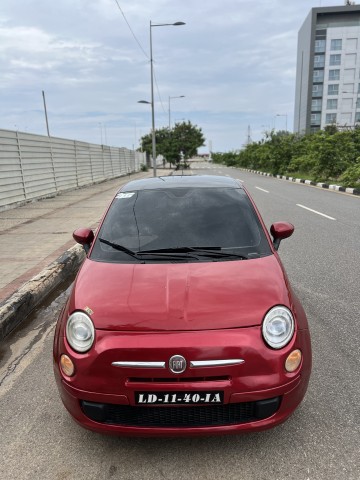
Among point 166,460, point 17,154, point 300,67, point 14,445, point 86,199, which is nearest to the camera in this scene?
point 166,460

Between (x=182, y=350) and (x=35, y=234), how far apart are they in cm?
691

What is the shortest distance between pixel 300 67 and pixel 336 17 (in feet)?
33.0

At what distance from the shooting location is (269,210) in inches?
456

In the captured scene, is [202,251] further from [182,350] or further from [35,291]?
[35,291]

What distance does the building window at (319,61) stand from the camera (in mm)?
72688

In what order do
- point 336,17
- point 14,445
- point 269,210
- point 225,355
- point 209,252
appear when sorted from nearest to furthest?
point 225,355, point 14,445, point 209,252, point 269,210, point 336,17

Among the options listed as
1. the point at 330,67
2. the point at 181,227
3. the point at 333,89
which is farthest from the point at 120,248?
the point at 330,67

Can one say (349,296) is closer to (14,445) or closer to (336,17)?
(14,445)

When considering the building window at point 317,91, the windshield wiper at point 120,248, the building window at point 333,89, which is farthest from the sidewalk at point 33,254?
the building window at point 333,89

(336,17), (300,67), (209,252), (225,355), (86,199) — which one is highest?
A: (336,17)

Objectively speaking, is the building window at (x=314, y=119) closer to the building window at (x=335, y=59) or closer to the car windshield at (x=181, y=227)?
the building window at (x=335, y=59)

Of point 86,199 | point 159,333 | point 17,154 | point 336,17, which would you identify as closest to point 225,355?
point 159,333

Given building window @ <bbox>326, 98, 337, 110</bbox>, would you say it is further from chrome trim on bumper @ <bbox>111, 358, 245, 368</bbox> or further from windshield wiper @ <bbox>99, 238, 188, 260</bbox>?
chrome trim on bumper @ <bbox>111, 358, 245, 368</bbox>

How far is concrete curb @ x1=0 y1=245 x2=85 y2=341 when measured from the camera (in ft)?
13.3
